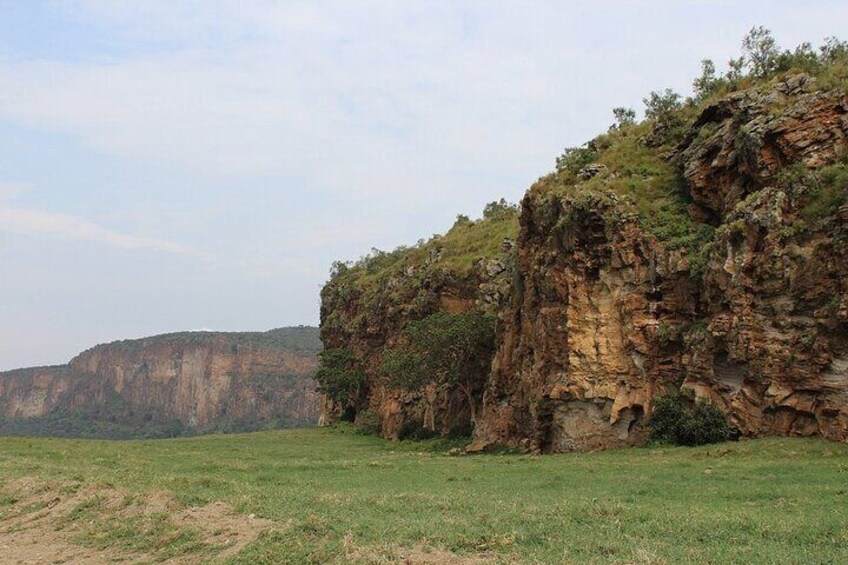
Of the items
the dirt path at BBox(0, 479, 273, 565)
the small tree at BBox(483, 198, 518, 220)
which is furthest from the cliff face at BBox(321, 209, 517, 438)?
the dirt path at BBox(0, 479, 273, 565)

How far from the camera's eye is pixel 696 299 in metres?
32.0

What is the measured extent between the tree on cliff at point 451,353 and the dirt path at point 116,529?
31949mm

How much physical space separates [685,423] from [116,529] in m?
22.7

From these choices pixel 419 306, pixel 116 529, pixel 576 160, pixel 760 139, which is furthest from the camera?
pixel 419 306

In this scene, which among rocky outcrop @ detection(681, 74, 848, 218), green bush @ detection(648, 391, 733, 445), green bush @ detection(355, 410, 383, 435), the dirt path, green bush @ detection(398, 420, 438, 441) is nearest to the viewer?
the dirt path

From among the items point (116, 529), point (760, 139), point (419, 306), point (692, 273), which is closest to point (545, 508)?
point (116, 529)

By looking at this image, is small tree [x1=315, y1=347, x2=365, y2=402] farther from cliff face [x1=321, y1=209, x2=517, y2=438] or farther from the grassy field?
the grassy field

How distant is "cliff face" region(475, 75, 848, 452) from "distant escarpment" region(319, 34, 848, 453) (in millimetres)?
67

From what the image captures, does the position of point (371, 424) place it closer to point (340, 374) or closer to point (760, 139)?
point (340, 374)

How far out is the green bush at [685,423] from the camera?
1100 inches

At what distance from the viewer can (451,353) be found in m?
49.0

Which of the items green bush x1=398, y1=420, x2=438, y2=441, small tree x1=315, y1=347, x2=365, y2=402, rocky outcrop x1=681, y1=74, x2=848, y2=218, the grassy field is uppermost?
rocky outcrop x1=681, y1=74, x2=848, y2=218

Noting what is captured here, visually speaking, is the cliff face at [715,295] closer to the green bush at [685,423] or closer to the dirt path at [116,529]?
the green bush at [685,423]

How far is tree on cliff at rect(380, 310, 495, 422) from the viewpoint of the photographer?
47969 millimetres
